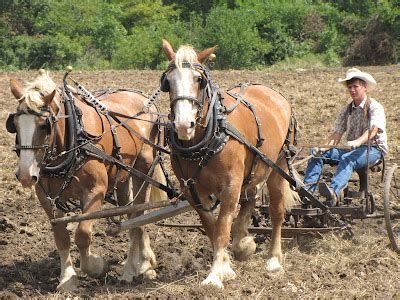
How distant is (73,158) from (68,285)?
101cm

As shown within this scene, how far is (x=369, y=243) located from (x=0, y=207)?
4059mm

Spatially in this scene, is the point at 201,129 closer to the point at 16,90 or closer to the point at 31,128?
the point at 31,128

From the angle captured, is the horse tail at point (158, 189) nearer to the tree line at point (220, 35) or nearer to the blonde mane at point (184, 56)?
the blonde mane at point (184, 56)

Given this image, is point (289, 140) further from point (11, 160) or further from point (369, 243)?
point (11, 160)

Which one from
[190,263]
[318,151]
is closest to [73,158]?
[190,263]

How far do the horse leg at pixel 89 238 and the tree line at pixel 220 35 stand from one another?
2357 cm

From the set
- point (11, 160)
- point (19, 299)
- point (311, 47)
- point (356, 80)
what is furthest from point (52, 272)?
point (311, 47)

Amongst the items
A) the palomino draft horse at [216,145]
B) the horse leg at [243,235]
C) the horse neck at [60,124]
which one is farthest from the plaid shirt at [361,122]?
the horse neck at [60,124]

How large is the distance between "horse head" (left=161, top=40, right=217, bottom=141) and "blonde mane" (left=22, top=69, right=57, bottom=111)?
0.88 meters

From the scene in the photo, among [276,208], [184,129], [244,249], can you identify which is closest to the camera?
[184,129]

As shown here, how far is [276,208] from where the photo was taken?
6.80 meters

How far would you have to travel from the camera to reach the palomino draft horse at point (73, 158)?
5488mm

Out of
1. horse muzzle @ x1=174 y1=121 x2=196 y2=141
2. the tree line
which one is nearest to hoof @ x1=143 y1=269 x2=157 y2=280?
horse muzzle @ x1=174 y1=121 x2=196 y2=141

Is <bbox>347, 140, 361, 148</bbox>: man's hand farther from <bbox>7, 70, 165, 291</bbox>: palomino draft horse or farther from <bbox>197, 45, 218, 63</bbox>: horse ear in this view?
<bbox>197, 45, 218, 63</bbox>: horse ear
